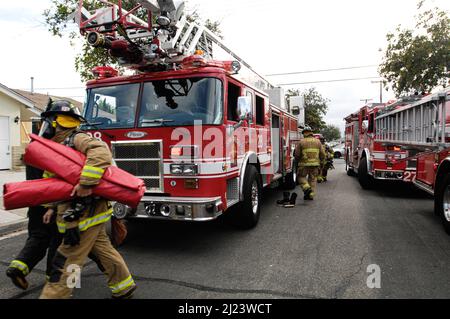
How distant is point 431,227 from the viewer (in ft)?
18.5

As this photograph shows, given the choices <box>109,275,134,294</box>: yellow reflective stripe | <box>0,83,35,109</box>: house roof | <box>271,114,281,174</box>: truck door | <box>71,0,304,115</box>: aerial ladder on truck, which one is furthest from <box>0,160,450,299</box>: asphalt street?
<box>0,83,35,109</box>: house roof

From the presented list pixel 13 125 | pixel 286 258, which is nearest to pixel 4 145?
pixel 13 125

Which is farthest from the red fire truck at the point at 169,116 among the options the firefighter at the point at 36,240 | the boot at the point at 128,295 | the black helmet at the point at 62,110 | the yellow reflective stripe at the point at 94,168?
the yellow reflective stripe at the point at 94,168

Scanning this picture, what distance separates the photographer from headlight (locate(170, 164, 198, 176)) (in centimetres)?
429

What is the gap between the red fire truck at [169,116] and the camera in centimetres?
434

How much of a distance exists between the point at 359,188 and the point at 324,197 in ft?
6.95

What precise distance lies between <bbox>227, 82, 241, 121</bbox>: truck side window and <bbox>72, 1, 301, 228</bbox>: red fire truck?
0.05ft

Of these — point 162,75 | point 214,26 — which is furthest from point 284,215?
point 214,26

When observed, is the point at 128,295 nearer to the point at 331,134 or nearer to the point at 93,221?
the point at 93,221

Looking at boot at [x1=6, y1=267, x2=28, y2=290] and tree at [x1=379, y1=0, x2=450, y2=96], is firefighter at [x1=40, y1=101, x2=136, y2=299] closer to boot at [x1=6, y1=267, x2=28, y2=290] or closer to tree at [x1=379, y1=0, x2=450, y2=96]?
boot at [x1=6, y1=267, x2=28, y2=290]

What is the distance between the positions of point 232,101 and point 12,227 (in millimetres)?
4199

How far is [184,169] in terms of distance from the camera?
432 centimetres

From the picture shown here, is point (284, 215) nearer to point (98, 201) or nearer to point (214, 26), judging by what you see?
point (98, 201)
